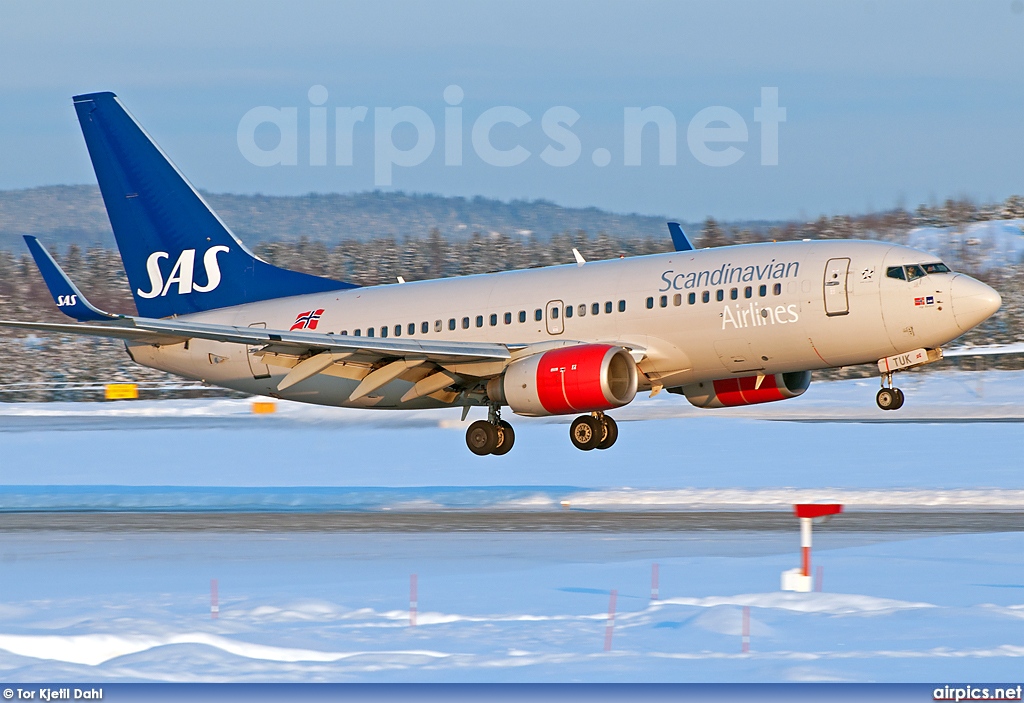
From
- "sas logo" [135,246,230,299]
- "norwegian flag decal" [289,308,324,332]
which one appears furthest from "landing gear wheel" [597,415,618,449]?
"sas logo" [135,246,230,299]

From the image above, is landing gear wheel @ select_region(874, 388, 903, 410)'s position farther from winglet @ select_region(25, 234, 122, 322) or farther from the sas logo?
the sas logo

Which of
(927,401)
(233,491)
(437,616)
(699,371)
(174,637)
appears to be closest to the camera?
(174,637)

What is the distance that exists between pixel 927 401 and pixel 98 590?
46291mm

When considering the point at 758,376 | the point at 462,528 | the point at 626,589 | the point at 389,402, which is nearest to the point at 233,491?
the point at 389,402

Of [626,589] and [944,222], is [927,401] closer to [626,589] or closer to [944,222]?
[626,589]

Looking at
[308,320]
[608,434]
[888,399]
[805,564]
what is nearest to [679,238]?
[608,434]

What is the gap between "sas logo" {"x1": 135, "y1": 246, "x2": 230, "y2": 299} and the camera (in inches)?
1444

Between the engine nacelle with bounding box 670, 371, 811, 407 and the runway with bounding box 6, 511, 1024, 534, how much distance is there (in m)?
5.86

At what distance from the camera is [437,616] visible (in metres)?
16.0

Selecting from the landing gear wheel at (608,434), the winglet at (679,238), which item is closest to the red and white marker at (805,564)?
the landing gear wheel at (608,434)

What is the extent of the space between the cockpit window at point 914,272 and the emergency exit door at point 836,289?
118 centimetres

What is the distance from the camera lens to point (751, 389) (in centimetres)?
3203

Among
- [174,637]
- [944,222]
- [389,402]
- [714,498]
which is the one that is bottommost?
[174,637]

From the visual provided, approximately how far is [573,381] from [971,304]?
7.98 meters
